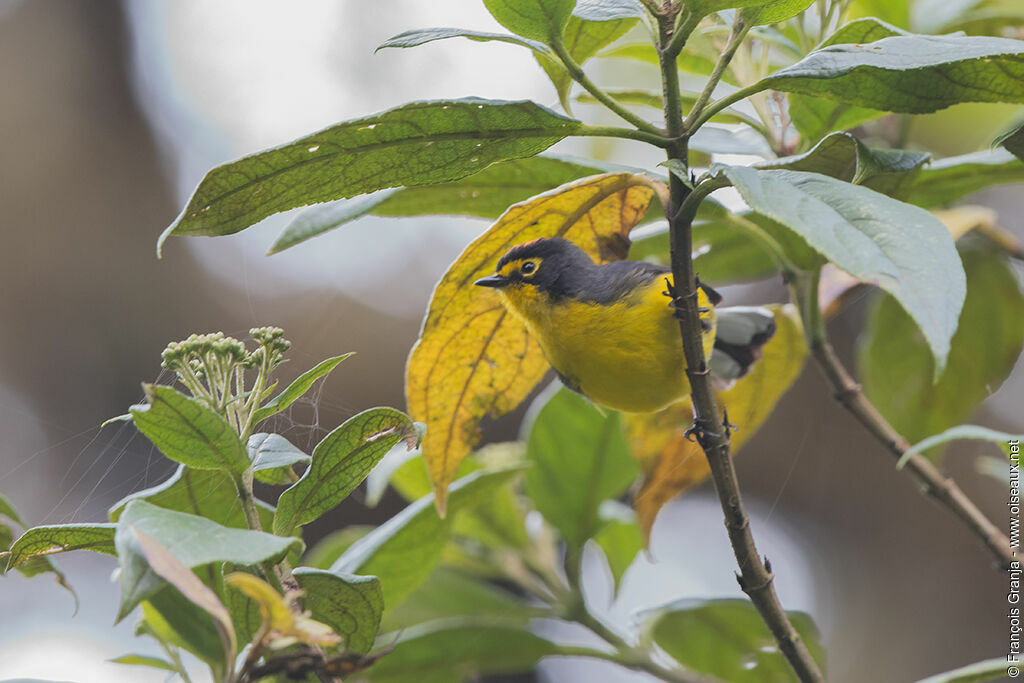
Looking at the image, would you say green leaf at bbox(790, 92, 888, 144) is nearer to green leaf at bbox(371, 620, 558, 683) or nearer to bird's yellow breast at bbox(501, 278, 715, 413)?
bird's yellow breast at bbox(501, 278, 715, 413)

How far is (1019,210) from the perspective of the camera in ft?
8.67

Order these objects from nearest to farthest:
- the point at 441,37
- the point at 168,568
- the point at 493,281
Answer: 1. the point at 168,568
2. the point at 441,37
3. the point at 493,281

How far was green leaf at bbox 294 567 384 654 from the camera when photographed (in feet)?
2.27

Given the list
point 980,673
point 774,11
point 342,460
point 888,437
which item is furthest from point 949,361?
point 342,460

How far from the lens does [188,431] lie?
2.14 ft

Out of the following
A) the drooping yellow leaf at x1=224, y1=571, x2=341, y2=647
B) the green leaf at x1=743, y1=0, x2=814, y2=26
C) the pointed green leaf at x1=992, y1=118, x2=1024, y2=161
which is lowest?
the drooping yellow leaf at x1=224, y1=571, x2=341, y2=647

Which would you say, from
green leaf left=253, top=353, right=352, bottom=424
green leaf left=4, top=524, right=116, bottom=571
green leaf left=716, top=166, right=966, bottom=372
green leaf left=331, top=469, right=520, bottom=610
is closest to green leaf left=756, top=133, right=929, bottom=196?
green leaf left=716, top=166, right=966, bottom=372

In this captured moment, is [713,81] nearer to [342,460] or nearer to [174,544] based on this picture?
[342,460]

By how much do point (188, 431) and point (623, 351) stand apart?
70 cm

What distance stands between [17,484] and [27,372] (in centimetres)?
66

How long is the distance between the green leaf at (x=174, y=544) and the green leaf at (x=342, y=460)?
0.44 ft

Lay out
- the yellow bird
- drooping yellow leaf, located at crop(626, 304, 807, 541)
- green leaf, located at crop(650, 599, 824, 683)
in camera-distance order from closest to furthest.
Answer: the yellow bird → drooping yellow leaf, located at crop(626, 304, 807, 541) → green leaf, located at crop(650, 599, 824, 683)

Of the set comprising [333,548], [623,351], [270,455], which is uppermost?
[623,351]

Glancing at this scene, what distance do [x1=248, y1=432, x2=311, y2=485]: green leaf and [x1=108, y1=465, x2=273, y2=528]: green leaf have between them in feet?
0.40
